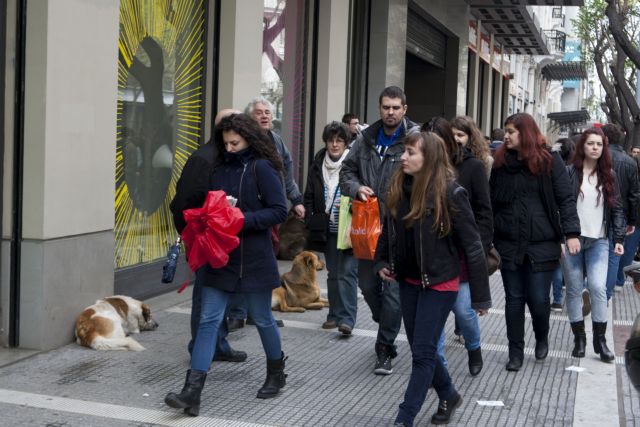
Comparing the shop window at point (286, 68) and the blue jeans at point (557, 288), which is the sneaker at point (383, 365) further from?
the shop window at point (286, 68)

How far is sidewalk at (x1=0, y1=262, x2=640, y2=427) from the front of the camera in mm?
5359

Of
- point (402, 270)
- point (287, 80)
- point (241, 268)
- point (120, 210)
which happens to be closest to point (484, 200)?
point (402, 270)

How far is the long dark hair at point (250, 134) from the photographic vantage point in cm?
544

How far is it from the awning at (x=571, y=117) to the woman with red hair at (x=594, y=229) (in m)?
47.4

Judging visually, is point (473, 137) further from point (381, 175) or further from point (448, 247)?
point (448, 247)

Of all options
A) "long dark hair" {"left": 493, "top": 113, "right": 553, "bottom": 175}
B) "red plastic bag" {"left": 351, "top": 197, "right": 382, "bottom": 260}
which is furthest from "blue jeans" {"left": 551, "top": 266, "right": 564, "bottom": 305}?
"red plastic bag" {"left": 351, "top": 197, "right": 382, "bottom": 260}

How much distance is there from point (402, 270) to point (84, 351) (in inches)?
110

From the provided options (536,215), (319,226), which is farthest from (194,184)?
(536,215)

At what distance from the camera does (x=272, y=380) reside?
5.75 metres

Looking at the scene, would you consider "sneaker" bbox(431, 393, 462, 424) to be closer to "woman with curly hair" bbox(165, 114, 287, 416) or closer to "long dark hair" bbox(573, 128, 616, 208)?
"woman with curly hair" bbox(165, 114, 287, 416)

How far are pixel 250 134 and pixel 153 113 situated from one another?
152 inches

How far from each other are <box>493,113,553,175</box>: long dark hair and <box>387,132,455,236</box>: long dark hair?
5.55 ft

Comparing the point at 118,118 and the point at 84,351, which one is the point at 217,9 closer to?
the point at 118,118

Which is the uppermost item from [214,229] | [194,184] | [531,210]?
[194,184]
